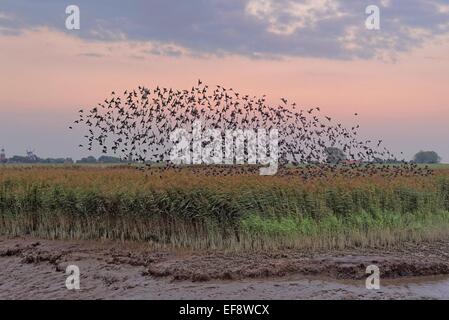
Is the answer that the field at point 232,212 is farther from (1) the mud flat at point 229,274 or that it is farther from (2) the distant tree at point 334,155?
(2) the distant tree at point 334,155

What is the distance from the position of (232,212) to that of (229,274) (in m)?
3.24

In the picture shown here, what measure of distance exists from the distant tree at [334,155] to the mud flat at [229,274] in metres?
9.80

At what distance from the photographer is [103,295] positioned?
1149 centimetres

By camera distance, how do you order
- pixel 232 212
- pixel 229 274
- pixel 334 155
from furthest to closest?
pixel 334 155 < pixel 232 212 < pixel 229 274

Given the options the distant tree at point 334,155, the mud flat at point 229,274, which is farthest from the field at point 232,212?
the distant tree at point 334,155

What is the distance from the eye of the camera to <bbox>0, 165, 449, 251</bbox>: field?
15.1m

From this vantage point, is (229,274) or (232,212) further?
(232,212)

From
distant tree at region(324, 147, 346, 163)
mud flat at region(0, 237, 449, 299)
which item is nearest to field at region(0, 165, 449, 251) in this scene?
mud flat at region(0, 237, 449, 299)

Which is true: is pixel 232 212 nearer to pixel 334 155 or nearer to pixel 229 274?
pixel 229 274

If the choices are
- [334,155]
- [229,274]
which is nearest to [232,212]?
[229,274]

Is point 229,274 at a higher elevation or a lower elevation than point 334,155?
lower

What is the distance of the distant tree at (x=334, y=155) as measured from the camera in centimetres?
2492

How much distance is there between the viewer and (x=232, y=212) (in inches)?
597
